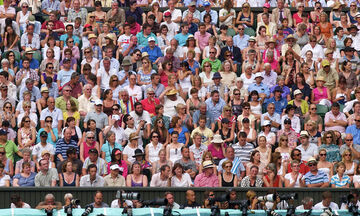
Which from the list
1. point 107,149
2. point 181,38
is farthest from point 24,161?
point 181,38

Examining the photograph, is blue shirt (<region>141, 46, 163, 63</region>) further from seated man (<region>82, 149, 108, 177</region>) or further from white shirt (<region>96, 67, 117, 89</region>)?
seated man (<region>82, 149, 108, 177</region>)

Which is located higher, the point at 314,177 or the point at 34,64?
the point at 34,64

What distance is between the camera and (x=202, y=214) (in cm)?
2256

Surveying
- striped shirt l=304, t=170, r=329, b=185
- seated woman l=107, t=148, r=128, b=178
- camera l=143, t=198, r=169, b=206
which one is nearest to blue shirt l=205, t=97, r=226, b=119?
seated woman l=107, t=148, r=128, b=178

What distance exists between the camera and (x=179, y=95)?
29781 millimetres

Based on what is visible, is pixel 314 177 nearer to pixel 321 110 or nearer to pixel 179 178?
pixel 179 178

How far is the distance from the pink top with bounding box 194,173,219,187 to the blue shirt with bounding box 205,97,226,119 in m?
3.28

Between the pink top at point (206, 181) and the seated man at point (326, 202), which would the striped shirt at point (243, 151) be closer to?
the pink top at point (206, 181)

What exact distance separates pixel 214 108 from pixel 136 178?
159 inches

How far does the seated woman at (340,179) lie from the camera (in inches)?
1029

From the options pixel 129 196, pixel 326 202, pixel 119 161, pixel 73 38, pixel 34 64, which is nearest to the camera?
pixel 129 196

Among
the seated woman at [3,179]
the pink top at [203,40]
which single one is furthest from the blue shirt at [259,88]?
the seated woman at [3,179]

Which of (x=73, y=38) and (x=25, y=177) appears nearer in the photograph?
(x=25, y=177)

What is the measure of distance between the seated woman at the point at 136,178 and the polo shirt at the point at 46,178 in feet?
4.98
